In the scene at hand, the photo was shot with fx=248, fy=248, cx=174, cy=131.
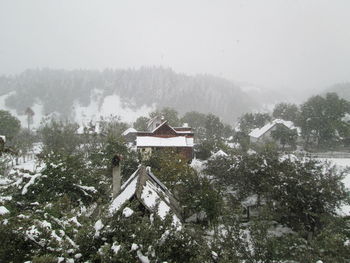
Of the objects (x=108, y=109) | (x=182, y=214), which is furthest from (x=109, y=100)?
(x=182, y=214)

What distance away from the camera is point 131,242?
18.7 feet

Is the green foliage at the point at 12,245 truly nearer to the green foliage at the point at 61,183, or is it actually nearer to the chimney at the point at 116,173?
the green foliage at the point at 61,183

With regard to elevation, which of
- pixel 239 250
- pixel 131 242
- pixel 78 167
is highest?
pixel 131 242

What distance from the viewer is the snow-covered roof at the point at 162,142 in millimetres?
42406

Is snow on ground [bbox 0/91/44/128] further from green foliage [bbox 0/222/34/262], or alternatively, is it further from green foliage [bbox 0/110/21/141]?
green foliage [bbox 0/222/34/262]

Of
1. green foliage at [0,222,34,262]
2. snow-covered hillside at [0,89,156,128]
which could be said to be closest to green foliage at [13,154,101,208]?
green foliage at [0,222,34,262]

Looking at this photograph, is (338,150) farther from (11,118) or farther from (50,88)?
(50,88)

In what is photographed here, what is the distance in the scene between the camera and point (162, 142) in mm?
43250

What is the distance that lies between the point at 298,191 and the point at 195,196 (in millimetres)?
7438

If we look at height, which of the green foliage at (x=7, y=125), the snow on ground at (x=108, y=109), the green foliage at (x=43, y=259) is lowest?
the snow on ground at (x=108, y=109)

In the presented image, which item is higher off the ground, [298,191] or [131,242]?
[131,242]

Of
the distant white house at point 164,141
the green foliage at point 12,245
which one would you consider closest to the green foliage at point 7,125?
the distant white house at point 164,141

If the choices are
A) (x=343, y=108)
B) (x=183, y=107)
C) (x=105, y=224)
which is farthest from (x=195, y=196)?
(x=183, y=107)

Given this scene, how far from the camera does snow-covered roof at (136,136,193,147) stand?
139 ft
